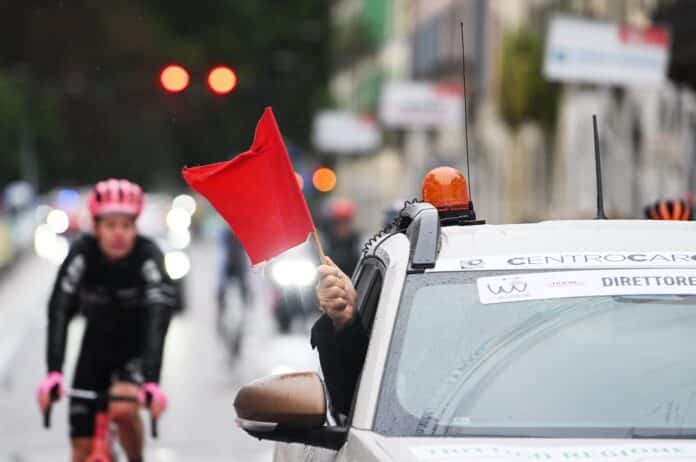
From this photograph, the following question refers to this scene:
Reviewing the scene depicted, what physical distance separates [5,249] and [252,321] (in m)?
15.2

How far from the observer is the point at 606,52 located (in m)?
21.3

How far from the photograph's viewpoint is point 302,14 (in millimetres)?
96875

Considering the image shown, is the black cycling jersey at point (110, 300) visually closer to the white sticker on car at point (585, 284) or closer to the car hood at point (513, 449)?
the white sticker on car at point (585, 284)

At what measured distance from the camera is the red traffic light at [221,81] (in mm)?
9406

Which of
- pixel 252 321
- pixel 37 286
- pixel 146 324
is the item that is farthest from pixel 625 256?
pixel 37 286

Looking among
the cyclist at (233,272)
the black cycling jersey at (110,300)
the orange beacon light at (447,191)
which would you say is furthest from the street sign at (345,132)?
the orange beacon light at (447,191)

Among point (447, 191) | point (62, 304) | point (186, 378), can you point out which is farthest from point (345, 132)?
point (447, 191)

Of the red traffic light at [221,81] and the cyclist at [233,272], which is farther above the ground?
the red traffic light at [221,81]

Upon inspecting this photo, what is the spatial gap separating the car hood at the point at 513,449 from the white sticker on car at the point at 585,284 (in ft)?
1.84

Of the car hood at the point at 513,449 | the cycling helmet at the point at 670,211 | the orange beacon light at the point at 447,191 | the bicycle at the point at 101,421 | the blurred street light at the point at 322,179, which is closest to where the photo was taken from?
the car hood at the point at 513,449

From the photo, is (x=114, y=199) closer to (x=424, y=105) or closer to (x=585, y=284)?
(x=585, y=284)

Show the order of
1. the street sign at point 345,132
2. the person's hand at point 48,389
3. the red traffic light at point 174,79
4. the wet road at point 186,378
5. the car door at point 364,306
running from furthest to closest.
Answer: the street sign at point 345,132, the wet road at point 186,378, the red traffic light at point 174,79, the person's hand at point 48,389, the car door at point 364,306

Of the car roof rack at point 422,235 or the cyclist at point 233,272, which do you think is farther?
the cyclist at point 233,272

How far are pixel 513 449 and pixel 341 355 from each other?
0.99 meters
